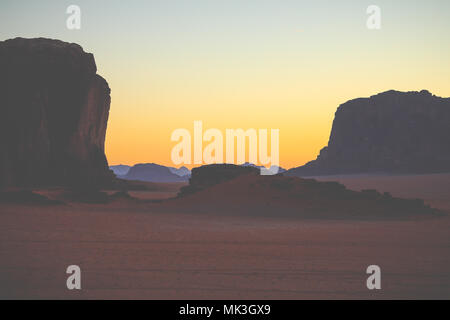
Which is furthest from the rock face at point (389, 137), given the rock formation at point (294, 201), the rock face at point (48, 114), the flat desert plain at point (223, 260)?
the flat desert plain at point (223, 260)

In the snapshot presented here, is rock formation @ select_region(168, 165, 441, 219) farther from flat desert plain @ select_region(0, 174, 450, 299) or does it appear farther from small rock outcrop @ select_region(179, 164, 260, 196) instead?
small rock outcrop @ select_region(179, 164, 260, 196)

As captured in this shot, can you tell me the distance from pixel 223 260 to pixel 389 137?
100890 millimetres

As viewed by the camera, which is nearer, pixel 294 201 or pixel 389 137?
pixel 294 201

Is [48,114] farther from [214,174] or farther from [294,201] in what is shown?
[294,201]

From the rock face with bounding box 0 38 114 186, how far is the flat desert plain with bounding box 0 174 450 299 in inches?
1199

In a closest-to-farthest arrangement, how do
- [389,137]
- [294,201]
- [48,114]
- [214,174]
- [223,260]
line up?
[223,260] → [294,201] → [214,174] → [48,114] → [389,137]

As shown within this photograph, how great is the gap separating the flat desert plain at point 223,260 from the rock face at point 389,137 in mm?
82596

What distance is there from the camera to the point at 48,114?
48.7 meters

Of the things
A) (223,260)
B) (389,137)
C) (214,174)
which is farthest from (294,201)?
(389,137)

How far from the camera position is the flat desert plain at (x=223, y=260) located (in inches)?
304

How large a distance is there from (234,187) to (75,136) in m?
30.1

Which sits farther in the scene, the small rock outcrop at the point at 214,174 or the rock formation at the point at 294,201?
the small rock outcrop at the point at 214,174

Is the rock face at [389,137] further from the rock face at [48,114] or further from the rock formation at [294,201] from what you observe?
the rock formation at [294,201]

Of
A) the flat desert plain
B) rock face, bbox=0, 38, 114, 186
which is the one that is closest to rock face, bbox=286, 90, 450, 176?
rock face, bbox=0, 38, 114, 186
